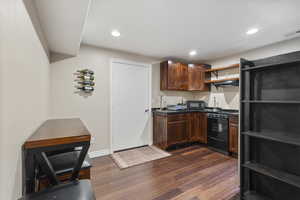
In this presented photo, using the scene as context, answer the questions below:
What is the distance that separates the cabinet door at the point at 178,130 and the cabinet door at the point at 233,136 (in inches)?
39.3

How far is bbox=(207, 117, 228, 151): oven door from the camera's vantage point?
126 inches

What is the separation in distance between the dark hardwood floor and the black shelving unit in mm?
438

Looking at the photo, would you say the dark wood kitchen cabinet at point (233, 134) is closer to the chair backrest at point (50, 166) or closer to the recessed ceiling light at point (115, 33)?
the recessed ceiling light at point (115, 33)

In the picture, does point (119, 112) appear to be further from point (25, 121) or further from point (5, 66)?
A: point (5, 66)

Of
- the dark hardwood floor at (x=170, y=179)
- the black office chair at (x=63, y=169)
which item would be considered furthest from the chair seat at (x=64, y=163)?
the dark hardwood floor at (x=170, y=179)

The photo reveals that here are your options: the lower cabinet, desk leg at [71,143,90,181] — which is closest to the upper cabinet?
the lower cabinet

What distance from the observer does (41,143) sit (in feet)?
3.05

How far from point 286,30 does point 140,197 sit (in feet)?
11.6

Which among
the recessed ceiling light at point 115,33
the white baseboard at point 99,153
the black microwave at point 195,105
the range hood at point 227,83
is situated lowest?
the white baseboard at point 99,153

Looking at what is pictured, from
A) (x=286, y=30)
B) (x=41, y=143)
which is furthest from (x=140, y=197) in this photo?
(x=286, y=30)

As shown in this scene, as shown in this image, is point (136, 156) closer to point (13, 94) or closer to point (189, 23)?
point (13, 94)

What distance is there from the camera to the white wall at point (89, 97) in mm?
2648

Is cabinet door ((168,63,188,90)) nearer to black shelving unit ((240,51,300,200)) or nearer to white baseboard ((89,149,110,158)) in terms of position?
black shelving unit ((240,51,300,200))

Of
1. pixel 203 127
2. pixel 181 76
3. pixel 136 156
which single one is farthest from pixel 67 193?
pixel 181 76
